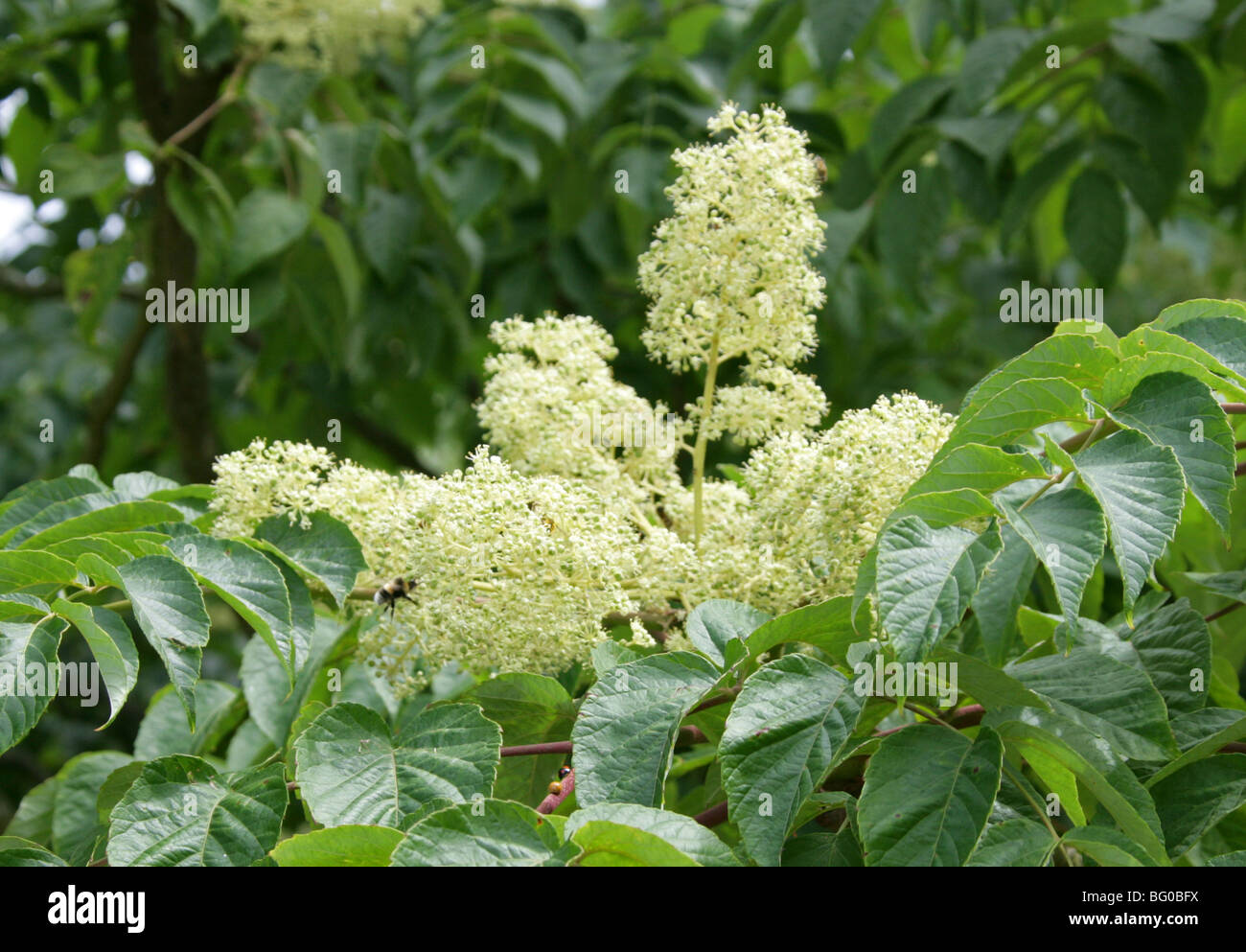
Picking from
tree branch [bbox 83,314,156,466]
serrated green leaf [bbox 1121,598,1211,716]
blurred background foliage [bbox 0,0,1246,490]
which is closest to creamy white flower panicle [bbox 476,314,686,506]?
serrated green leaf [bbox 1121,598,1211,716]

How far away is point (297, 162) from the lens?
404 centimetres

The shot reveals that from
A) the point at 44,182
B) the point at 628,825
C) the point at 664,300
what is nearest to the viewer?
the point at 628,825

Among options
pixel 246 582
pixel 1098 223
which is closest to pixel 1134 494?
pixel 246 582

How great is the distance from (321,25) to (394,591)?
3129 millimetres

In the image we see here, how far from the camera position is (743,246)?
2070mm

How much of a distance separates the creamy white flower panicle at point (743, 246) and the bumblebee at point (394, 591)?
612 millimetres

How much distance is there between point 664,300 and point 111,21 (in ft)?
12.0

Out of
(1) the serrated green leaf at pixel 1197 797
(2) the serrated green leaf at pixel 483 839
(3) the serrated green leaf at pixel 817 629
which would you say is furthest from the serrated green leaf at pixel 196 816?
(1) the serrated green leaf at pixel 1197 797

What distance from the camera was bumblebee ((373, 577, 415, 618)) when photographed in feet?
6.36

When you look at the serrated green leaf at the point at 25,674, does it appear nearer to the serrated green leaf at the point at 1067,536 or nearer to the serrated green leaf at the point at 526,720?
the serrated green leaf at the point at 526,720

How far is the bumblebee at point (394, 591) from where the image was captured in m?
1.94

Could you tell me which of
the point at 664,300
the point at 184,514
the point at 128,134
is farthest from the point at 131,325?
the point at 664,300

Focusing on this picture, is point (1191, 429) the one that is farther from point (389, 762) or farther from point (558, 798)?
point (389, 762)
